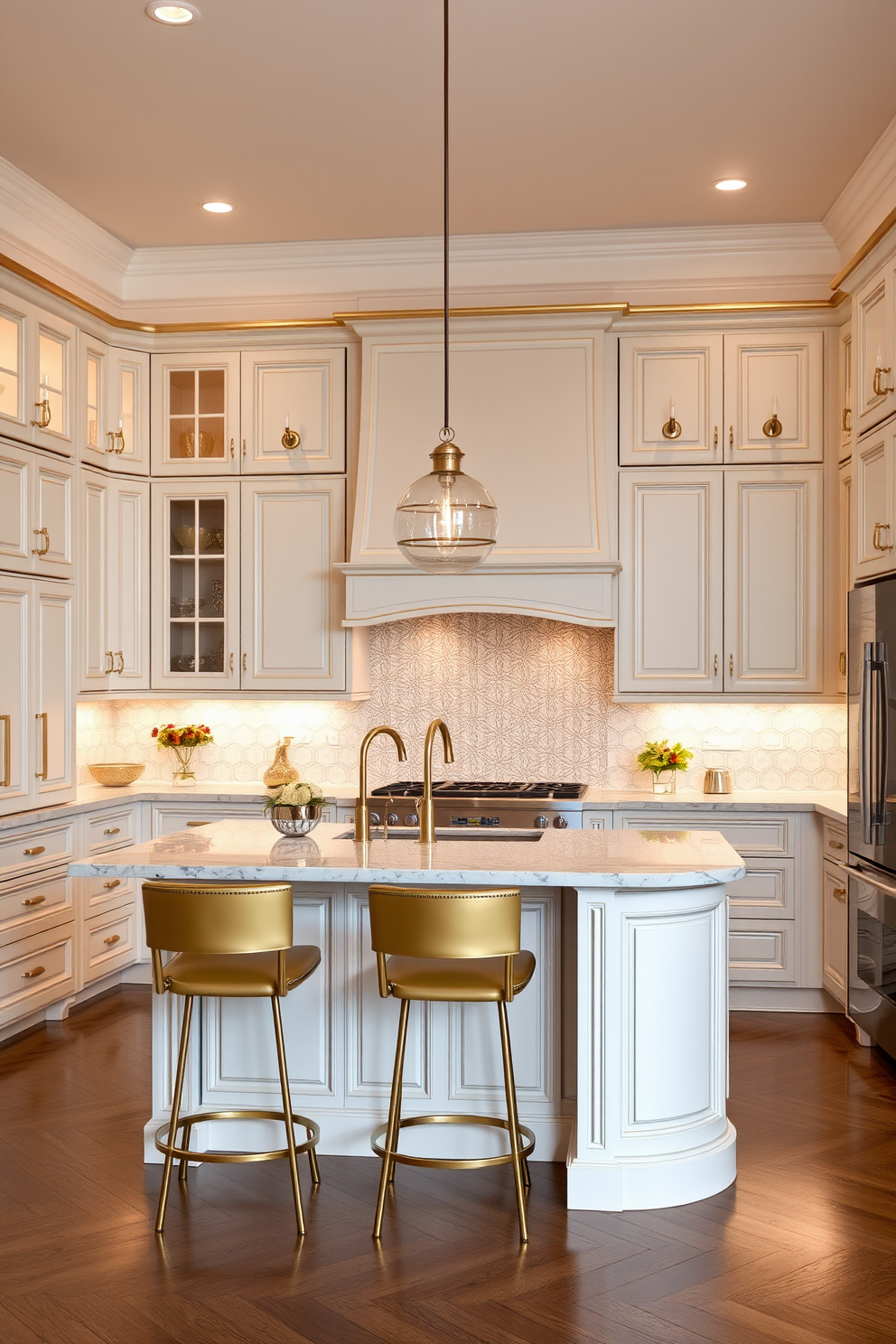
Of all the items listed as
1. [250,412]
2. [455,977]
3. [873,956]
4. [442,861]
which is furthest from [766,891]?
[250,412]

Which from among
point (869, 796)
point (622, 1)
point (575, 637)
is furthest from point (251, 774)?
point (622, 1)

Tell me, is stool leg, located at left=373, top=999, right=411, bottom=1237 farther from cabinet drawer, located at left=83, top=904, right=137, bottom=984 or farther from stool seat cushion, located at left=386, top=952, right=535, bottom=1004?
cabinet drawer, located at left=83, top=904, right=137, bottom=984

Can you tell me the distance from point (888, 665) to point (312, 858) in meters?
2.24

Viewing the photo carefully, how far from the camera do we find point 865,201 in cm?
507

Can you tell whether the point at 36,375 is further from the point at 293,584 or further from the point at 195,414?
the point at 293,584

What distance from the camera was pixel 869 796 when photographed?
4.56m

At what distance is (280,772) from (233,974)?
2.64 metres

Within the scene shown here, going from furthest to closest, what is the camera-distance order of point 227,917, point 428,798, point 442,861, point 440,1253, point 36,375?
point 36,375, point 428,798, point 442,861, point 227,917, point 440,1253

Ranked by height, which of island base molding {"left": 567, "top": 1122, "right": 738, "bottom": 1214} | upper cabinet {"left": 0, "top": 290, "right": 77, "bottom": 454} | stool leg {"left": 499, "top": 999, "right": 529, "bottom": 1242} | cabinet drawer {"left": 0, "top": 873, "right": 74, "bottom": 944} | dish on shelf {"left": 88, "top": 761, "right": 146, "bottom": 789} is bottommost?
island base molding {"left": 567, "top": 1122, "right": 738, "bottom": 1214}

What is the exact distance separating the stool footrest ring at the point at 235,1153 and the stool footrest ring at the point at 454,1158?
189 mm

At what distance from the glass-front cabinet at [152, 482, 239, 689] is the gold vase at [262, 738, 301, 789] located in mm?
527

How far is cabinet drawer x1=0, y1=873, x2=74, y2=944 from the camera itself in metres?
4.82

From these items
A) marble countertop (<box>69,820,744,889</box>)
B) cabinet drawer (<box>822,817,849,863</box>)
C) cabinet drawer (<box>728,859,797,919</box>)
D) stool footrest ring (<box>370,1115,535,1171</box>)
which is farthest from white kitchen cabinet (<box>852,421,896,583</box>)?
stool footrest ring (<box>370,1115,535,1171</box>)

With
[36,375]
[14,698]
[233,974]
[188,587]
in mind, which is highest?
[36,375]
